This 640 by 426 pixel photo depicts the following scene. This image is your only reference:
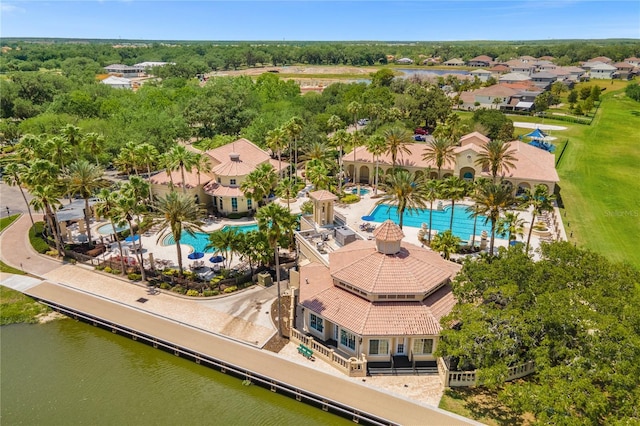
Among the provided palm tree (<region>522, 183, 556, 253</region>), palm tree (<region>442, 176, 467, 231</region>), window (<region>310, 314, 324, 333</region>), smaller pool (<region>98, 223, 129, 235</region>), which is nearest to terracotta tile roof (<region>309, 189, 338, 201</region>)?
palm tree (<region>442, 176, 467, 231</region>)

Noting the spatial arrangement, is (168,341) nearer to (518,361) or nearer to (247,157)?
(518,361)

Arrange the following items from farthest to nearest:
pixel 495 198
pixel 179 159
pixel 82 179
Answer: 1. pixel 179 159
2. pixel 82 179
3. pixel 495 198

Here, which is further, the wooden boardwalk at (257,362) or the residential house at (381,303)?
the residential house at (381,303)

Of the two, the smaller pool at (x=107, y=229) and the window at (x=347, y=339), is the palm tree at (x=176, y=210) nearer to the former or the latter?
the window at (x=347, y=339)

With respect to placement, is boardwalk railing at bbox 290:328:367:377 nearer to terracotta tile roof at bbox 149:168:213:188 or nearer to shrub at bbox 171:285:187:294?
shrub at bbox 171:285:187:294

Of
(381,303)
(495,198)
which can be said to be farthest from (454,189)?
(381,303)

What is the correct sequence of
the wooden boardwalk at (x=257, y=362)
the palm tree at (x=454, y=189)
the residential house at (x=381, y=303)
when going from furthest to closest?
the palm tree at (x=454, y=189) → the residential house at (x=381, y=303) → the wooden boardwalk at (x=257, y=362)

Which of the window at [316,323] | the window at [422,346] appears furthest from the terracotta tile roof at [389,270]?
the window at [316,323]

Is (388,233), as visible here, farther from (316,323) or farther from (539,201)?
(539,201)
